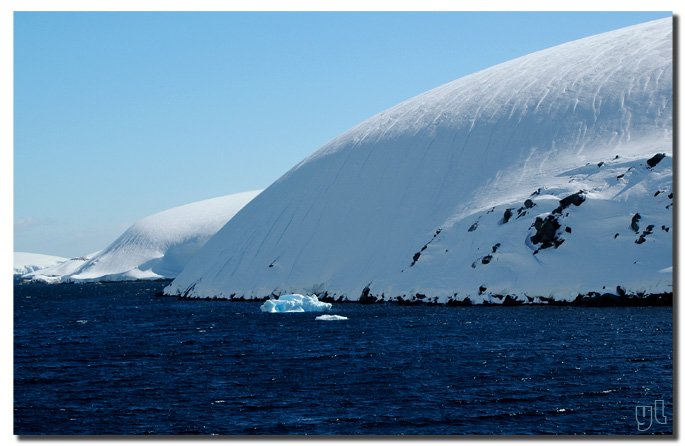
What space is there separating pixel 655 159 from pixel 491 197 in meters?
14.8

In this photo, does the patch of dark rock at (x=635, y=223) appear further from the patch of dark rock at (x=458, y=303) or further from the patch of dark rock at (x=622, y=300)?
the patch of dark rock at (x=458, y=303)

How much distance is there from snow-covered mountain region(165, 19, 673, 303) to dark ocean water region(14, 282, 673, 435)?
300 inches

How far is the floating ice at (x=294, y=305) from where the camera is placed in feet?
204

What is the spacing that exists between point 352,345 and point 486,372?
10.9 metres

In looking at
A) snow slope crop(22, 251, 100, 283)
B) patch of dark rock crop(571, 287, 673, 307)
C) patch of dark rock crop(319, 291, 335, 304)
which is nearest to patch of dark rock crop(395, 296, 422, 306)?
patch of dark rock crop(319, 291, 335, 304)

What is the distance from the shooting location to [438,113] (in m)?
85.4

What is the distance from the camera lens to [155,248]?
16588 cm

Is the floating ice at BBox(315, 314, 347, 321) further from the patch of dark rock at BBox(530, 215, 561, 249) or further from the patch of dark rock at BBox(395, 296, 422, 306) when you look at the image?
the patch of dark rock at BBox(530, 215, 561, 249)

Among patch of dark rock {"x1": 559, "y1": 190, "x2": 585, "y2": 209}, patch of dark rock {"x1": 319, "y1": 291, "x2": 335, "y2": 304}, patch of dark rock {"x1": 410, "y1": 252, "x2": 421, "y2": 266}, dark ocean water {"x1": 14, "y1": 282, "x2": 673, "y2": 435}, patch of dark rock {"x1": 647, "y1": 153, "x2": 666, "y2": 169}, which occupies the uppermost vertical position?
patch of dark rock {"x1": 647, "y1": 153, "x2": 666, "y2": 169}

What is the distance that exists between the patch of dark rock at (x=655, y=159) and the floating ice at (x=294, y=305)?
99.0ft

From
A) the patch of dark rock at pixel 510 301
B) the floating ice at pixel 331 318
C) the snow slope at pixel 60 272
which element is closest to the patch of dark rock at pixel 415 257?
the patch of dark rock at pixel 510 301

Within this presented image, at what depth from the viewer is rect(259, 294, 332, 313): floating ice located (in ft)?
204
